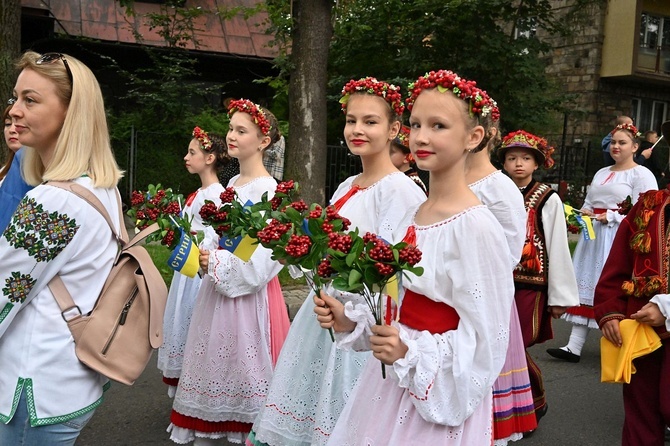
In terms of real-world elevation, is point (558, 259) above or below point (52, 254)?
below

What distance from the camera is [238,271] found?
3.90 m

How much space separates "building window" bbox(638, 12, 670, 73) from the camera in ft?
74.1

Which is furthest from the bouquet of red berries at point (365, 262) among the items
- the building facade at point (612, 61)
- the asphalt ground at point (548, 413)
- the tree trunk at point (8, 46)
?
the building facade at point (612, 61)

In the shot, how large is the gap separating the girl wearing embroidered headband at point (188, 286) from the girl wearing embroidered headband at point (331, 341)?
1.32m

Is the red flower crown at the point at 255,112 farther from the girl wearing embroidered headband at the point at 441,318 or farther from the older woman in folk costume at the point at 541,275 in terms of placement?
the girl wearing embroidered headband at the point at 441,318

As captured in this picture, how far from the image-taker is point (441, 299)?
243 centimetres

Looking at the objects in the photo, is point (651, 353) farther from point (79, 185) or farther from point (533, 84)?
point (533, 84)

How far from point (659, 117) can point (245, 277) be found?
23561mm

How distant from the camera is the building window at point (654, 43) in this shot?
22.6 meters

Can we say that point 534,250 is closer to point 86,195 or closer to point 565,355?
point 565,355

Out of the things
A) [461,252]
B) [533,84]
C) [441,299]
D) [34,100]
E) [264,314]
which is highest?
[533,84]

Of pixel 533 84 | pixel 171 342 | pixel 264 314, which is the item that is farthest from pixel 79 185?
pixel 533 84

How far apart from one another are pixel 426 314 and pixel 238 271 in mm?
1649

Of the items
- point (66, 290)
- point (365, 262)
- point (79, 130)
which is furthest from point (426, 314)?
point (79, 130)
